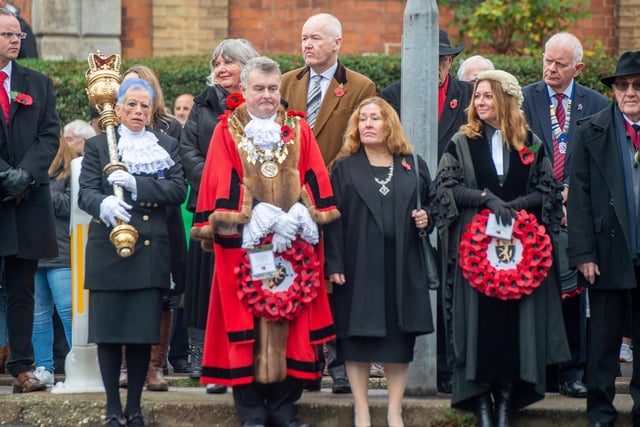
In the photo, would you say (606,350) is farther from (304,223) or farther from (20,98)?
(20,98)

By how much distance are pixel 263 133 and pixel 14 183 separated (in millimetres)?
1705

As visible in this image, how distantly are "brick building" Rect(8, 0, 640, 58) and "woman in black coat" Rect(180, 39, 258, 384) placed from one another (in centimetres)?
615

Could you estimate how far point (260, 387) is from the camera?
7562mm

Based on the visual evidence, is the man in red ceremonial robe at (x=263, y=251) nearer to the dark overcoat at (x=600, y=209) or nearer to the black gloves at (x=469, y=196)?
the black gloves at (x=469, y=196)

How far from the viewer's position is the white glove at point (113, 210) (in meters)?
7.38

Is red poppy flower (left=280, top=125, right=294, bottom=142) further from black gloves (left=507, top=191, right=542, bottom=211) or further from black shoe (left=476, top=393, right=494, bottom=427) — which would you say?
black shoe (left=476, top=393, right=494, bottom=427)

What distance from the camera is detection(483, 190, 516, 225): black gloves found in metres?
7.48

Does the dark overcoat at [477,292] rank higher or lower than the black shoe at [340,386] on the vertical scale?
higher

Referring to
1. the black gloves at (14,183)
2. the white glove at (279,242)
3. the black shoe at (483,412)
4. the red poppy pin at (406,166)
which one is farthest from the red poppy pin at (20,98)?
the black shoe at (483,412)

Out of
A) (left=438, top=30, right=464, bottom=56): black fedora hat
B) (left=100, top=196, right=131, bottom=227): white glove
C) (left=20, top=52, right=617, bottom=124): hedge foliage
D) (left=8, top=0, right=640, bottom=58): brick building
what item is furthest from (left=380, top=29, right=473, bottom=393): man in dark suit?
(left=8, top=0, right=640, bottom=58): brick building

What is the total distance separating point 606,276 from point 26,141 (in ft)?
12.0

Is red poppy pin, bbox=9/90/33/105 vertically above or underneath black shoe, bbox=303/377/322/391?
above

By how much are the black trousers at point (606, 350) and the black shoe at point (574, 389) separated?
1.61 feet

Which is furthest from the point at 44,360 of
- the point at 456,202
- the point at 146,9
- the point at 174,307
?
the point at 146,9
